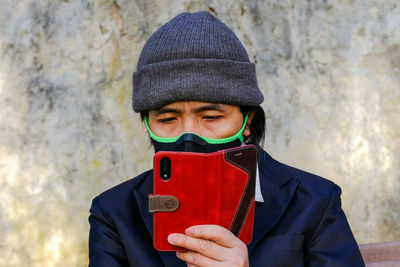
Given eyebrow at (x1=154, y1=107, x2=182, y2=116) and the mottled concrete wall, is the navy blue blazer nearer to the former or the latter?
eyebrow at (x1=154, y1=107, x2=182, y2=116)

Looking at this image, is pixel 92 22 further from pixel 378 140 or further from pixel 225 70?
pixel 378 140

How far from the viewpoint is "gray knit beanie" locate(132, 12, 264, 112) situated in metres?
1.89

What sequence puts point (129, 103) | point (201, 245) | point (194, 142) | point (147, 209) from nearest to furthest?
point (201, 245) → point (194, 142) → point (147, 209) → point (129, 103)

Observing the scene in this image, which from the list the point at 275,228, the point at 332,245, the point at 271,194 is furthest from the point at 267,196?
the point at 332,245

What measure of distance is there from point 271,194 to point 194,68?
571mm

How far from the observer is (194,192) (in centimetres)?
156

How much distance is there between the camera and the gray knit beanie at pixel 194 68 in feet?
6.19

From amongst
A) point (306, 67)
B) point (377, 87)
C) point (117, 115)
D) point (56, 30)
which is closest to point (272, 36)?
point (306, 67)

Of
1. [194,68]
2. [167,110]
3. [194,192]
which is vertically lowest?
[194,192]

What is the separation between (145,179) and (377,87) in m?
1.54

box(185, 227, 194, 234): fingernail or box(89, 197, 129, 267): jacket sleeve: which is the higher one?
box(185, 227, 194, 234): fingernail

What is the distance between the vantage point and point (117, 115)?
115 inches

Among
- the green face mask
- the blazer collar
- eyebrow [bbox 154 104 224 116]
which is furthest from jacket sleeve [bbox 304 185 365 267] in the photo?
eyebrow [bbox 154 104 224 116]

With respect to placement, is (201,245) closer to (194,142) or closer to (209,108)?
(194,142)
